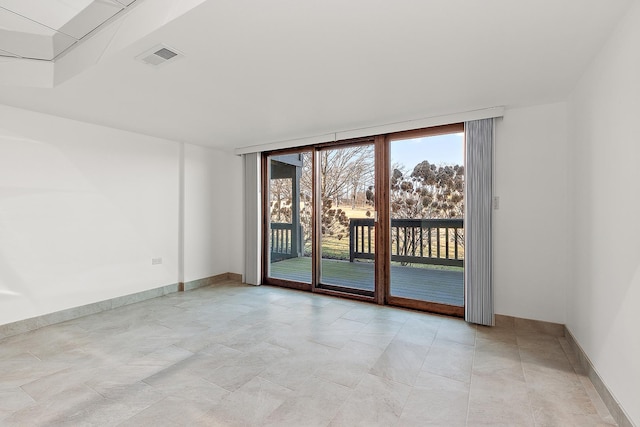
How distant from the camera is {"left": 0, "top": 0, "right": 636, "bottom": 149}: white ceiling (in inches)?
62.3

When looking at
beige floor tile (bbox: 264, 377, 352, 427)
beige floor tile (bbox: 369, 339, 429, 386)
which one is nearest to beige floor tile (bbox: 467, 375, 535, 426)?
beige floor tile (bbox: 369, 339, 429, 386)

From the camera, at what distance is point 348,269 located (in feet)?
15.0

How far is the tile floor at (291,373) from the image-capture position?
1.81 m

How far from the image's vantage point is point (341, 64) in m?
2.14

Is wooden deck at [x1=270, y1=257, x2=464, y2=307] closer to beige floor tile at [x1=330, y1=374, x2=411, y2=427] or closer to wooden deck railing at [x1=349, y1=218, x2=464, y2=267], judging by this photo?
wooden deck railing at [x1=349, y1=218, x2=464, y2=267]

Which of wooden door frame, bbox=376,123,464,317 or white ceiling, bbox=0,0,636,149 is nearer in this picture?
white ceiling, bbox=0,0,636,149

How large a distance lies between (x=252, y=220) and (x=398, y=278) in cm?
244

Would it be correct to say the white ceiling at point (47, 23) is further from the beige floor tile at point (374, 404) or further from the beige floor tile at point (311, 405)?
the beige floor tile at point (374, 404)

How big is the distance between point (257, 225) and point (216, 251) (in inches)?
Result: 35.7

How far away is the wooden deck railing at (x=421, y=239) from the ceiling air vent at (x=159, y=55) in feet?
9.53

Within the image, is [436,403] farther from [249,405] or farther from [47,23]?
[47,23]

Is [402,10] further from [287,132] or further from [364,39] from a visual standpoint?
[287,132]

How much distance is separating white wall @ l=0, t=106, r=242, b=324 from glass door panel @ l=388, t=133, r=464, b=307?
10.0 feet

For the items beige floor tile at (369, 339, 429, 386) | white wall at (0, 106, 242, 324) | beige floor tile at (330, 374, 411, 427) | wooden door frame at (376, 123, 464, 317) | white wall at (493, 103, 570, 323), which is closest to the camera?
beige floor tile at (330, 374, 411, 427)
